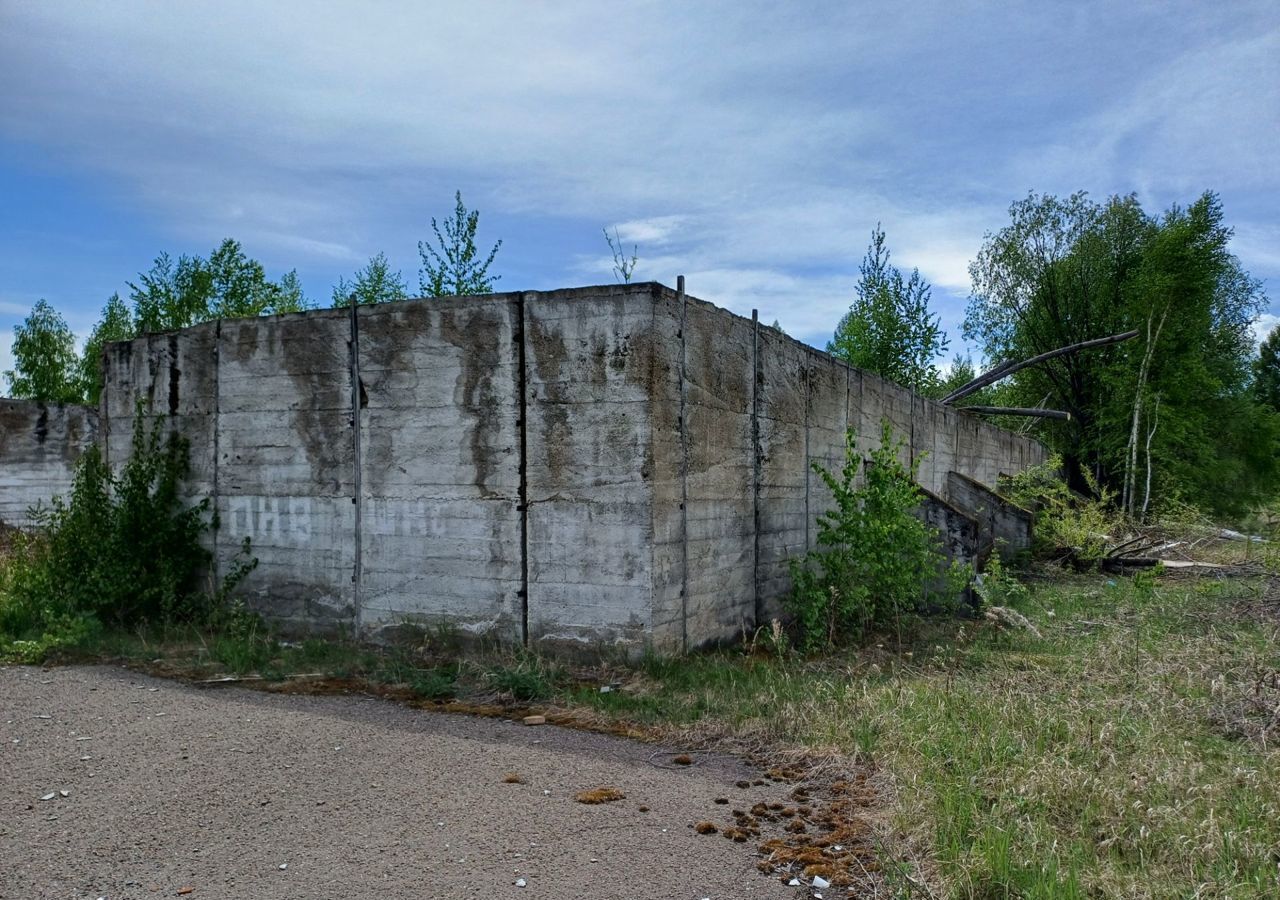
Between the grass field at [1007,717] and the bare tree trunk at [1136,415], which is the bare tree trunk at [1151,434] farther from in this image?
the grass field at [1007,717]

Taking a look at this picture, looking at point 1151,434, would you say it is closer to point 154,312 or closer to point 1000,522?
point 1000,522

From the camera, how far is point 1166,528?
16.0 metres

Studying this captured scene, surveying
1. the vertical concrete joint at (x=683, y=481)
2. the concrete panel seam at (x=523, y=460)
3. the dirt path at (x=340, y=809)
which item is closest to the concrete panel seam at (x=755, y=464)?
the vertical concrete joint at (x=683, y=481)

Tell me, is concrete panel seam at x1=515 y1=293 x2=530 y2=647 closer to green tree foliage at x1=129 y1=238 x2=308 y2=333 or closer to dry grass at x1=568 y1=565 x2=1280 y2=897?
dry grass at x1=568 y1=565 x2=1280 y2=897

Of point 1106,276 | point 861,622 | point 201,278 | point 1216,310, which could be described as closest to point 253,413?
point 861,622

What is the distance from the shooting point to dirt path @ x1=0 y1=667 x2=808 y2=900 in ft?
10.8

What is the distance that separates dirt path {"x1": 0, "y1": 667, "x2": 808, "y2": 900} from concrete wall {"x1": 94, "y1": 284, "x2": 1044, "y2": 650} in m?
1.49

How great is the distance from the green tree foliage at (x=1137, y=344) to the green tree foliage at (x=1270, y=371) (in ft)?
57.0

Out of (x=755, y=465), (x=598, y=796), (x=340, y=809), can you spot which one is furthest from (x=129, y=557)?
(x=598, y=796)

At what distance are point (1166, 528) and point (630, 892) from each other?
1590 cm

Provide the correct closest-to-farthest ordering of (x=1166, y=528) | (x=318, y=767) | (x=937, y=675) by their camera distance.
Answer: (x=318, y=767) < (x=937, y=675) < (x=1166, y=528)

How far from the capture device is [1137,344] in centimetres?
2462

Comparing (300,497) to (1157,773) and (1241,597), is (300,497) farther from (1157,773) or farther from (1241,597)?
(1241,597)

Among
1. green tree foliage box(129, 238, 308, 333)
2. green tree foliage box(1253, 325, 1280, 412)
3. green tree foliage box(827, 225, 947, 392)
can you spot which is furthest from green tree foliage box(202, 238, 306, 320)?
green tree foliage box(1253, 325, 1280, 412)
